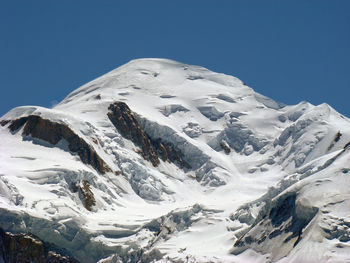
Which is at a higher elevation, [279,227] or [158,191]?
[279,227]

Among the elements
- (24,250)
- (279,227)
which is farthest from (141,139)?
(279,227)

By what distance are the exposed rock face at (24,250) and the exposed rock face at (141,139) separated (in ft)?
170

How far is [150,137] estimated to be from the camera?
194125 mm

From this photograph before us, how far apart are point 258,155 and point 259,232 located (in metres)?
66.3

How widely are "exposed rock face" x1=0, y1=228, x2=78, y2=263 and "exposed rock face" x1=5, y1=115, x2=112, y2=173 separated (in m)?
34.9

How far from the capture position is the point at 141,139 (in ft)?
621

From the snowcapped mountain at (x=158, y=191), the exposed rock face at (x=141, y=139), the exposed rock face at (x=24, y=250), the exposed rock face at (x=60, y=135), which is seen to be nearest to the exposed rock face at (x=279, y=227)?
the snowcapped mountain at (x=158, y=191)

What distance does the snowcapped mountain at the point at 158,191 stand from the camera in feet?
427

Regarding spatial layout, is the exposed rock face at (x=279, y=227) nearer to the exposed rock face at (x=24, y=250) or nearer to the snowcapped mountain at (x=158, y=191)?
the snowcapped mountain at (x=158, y=191)

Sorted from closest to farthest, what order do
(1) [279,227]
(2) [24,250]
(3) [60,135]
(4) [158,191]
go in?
(1) [279,227], (2) [24,250], (4) [158,191], (3) [60,135]

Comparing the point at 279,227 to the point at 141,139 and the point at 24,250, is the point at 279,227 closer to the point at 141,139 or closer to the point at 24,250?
the point at 24,250

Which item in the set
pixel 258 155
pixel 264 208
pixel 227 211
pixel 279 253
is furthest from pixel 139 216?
pixel 258 155

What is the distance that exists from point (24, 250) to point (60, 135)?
4351 centimetres

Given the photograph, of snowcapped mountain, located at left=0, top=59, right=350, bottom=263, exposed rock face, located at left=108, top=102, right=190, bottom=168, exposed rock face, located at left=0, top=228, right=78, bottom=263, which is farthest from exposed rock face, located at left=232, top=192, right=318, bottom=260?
exposed rock face, located at left=108, top=102, right=190, bottom=168
